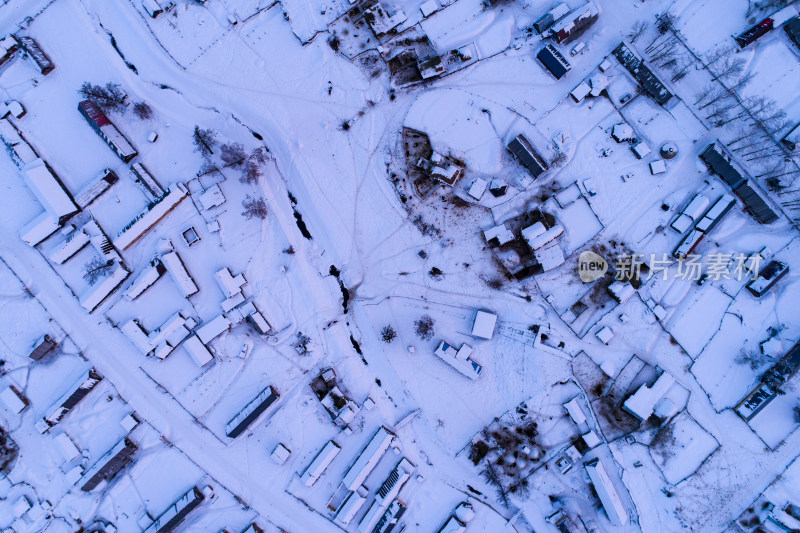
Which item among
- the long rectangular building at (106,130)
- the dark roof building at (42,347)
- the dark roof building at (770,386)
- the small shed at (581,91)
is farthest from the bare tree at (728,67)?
the dark roof building at (42,347)

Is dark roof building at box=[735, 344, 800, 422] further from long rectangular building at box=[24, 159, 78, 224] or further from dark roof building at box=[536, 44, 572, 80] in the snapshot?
long rectangular building at box=[24, 159, 78, 224]

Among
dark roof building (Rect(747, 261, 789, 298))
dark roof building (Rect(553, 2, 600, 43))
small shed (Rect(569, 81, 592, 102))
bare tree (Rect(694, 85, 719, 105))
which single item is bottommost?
dark roof building (Rect(747, 261, 789, 298))

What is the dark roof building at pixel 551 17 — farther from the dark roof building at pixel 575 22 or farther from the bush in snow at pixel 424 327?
the bush in snow at pixel 424 327

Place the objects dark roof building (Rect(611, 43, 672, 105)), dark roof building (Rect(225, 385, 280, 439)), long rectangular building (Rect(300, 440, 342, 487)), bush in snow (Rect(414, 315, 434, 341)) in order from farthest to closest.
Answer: bush in snow (Rect(414, 315, 434, 341)) → dark roof building (Rect(611, 43, 672, 105)) → long rectangular building (Rect(300, 440, 342, 487)) → dark roof building (Rect(225, 385, 280, 439))

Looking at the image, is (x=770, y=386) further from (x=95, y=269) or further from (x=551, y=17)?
(x=95, y=269)

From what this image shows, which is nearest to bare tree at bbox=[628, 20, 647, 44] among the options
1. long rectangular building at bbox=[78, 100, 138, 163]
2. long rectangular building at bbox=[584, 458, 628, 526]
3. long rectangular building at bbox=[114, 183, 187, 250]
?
long rectangular building at bbox=[584, 458, 628, 526]

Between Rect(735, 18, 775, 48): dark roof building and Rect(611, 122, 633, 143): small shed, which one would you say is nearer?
Rect(735, 18, 775, 48): dark roof building

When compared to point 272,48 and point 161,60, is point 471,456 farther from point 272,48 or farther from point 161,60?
point 161,60
